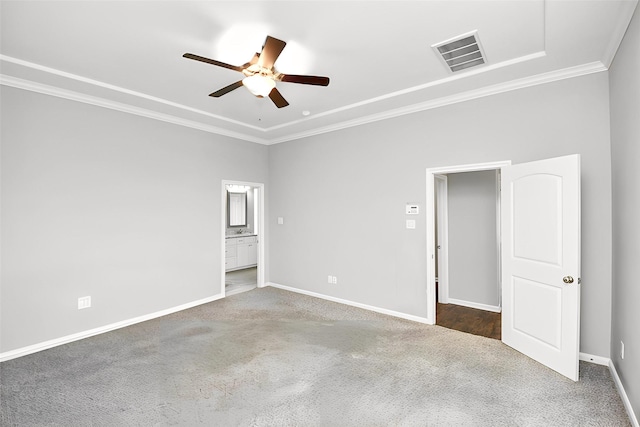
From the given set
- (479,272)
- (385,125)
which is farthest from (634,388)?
(385,125)

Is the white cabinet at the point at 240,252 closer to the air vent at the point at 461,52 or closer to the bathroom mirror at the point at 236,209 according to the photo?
the bathroom mirror at the point at 236,209

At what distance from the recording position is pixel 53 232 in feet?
11.5

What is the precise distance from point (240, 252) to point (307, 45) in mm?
5677

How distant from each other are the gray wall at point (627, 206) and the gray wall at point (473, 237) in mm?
→ 1827

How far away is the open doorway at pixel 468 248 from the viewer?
458cm

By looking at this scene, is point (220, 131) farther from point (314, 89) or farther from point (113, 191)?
point (314, 89)

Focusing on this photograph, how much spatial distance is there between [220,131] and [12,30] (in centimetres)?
284

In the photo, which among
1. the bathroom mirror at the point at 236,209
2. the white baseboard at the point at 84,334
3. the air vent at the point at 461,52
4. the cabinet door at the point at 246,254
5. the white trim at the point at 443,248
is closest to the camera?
the air vent at the point at 461,52

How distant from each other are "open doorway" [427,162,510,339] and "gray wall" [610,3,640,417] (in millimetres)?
1588

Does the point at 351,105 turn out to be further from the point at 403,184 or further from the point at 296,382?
the point at 296,382

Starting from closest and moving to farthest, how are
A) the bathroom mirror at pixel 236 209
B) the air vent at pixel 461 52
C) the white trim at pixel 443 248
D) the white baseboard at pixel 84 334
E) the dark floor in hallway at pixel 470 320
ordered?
the air vent at pixel 461 52
the white baseboard at pixel 84 334
the dark floor in hallway at pixel 470 320
the white trim at pixel 443 248
the bathroom mirror at pixel 236 209

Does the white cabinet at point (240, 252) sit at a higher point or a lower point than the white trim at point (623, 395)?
higher

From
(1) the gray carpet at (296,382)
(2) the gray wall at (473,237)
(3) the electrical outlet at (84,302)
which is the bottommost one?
(1) the gray carpet at (296,382)

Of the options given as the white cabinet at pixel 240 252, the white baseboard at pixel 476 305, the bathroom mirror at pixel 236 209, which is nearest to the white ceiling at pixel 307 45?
the white baseboard at pixel 476 305
